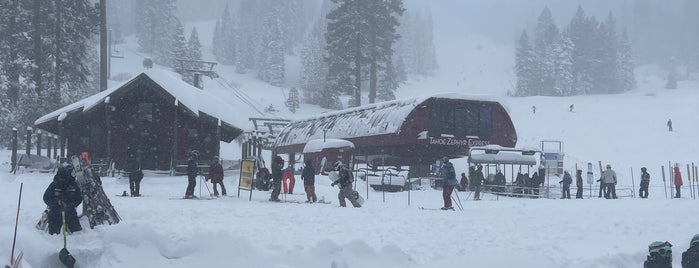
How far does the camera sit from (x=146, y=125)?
28531mm

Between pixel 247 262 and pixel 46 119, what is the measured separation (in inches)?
795

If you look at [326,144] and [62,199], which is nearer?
[62,199]

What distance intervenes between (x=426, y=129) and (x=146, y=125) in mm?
13892

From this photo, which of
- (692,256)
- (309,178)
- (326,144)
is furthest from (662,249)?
(326,144)

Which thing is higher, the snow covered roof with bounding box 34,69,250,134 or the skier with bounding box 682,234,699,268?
the snow covered roof with bounding box 34,69,250,134

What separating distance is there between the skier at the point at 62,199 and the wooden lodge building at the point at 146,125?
15.7 m

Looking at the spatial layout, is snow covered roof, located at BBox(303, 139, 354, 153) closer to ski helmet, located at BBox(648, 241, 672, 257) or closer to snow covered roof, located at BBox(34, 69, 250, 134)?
snow covered roof, located at BBox(34, 69, 250, 134)

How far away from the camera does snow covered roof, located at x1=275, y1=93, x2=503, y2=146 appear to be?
33.2 meters

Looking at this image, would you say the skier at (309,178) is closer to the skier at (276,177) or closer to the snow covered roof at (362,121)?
the skier at (276,177)

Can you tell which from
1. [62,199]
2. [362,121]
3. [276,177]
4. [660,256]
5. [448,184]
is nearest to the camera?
[660,256]

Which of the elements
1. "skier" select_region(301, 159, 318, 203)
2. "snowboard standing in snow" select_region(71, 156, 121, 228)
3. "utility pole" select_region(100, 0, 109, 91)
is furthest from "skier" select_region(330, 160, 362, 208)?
"utility pole" select_region(100, 0, 109, 91)

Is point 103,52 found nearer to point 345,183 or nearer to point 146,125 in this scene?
point 146,125

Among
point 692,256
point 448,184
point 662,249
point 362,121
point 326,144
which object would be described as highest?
point 362,121

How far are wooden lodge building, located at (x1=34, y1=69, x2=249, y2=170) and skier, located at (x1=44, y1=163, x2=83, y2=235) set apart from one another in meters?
15.7
